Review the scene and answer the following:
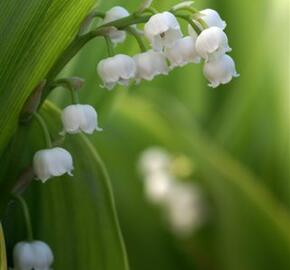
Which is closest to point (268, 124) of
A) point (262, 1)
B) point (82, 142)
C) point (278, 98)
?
point (278, 98)

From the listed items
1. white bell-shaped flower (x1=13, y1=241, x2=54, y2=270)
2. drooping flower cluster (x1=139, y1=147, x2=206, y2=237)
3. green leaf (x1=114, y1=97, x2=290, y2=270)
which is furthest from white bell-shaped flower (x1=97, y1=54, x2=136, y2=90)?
drooping flower cluster (x1=139, y1=147, x2=206, y2=237)

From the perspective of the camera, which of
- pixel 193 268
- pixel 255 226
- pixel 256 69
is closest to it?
pixel 255 226

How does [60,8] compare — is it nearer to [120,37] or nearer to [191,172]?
[120,37]

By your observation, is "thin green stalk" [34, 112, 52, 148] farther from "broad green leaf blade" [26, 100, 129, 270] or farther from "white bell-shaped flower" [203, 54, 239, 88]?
"white bell-shaped flower" [203, 54, 239, 88]

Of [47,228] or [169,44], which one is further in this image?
[47,228]

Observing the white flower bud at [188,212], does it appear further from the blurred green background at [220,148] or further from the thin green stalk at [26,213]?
the thin green stalk at [26,213]

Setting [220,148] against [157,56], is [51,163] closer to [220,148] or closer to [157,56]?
[157,56]

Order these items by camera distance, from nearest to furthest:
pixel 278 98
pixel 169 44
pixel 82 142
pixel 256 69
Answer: pixel 169 44 < pixel 82 142 < pixel 278 98 < pixel 256 69

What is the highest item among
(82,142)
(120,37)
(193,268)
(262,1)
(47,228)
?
(262,1)

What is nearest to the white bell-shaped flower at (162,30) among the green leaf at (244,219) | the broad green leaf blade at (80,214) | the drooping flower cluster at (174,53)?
the drooping flower cluster at (174,53)
